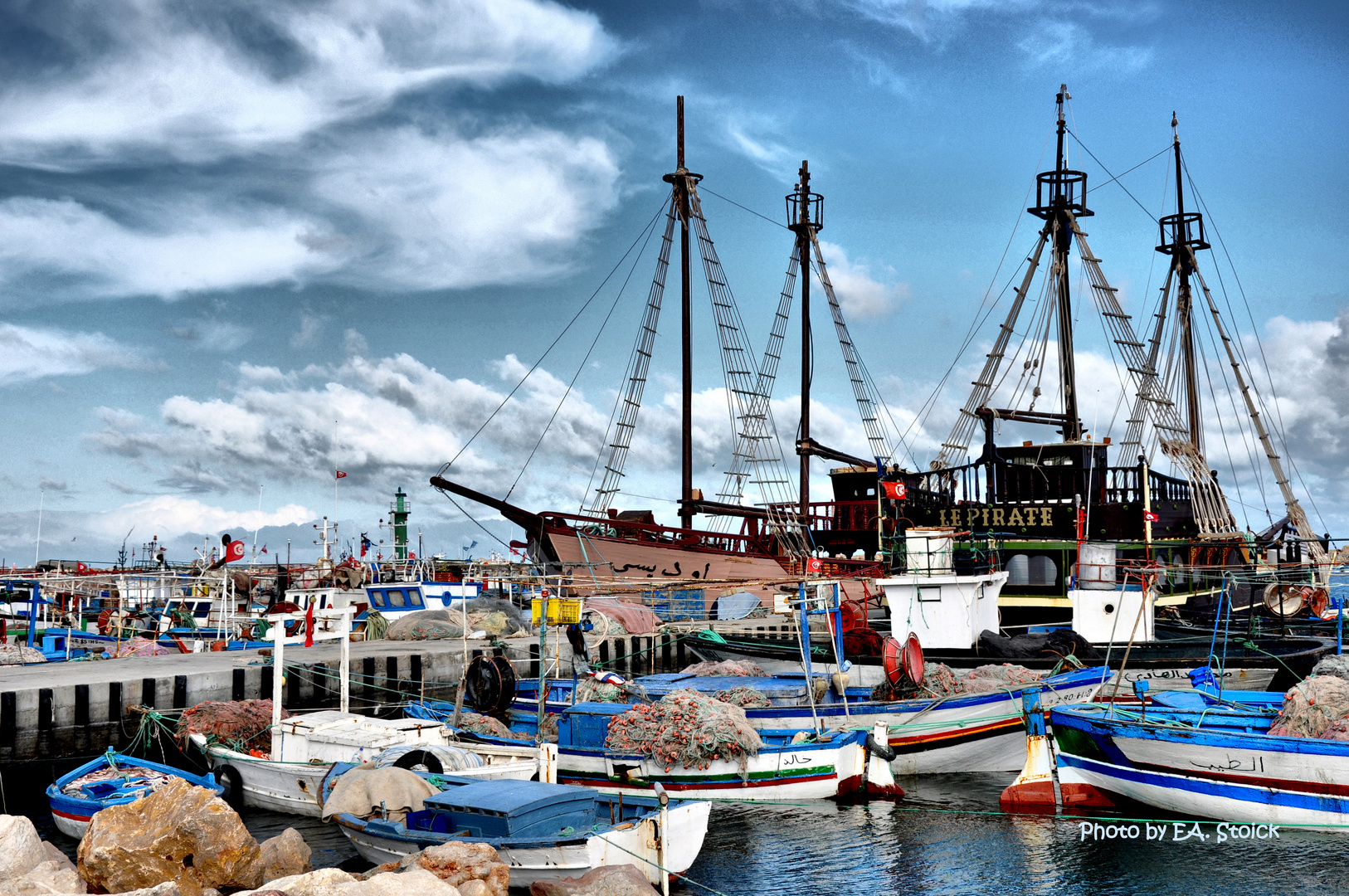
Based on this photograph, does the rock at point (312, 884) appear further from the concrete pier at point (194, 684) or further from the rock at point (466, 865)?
the concrete pier at point (194, 684)

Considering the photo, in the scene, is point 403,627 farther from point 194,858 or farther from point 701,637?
point 194,858

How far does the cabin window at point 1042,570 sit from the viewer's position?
43844 mm

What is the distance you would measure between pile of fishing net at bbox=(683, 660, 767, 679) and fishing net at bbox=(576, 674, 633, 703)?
418 centimetres

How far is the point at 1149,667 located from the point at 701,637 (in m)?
14.1

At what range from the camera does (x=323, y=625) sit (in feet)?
148

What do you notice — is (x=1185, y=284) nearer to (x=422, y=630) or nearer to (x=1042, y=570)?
(x=1042, y=570)

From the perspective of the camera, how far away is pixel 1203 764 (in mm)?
19047

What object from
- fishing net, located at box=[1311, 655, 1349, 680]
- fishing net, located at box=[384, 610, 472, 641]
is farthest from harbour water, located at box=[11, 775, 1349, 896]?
fishing net, located at box=[384, 610, 472, 641]

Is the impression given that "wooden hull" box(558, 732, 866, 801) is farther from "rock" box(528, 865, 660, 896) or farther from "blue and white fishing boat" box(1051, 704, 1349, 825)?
"rock" box(528, 865, 660, 896)

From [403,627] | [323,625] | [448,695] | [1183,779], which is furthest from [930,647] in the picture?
[323,625]

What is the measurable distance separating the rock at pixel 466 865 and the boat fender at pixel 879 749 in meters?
9.60

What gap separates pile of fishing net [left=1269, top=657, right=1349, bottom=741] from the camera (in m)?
18.6

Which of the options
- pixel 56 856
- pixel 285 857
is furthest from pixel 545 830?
pixel 56 856

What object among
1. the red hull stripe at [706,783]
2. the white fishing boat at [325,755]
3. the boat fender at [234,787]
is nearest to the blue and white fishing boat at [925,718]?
the red hull stripe at [706,783]
